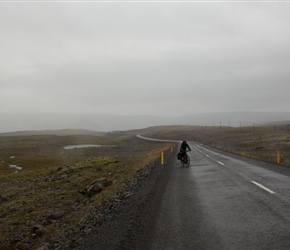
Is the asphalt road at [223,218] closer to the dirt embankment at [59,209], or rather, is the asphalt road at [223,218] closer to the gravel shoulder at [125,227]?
the gravel shoulder at [125,227]

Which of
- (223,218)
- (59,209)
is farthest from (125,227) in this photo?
(59,209)

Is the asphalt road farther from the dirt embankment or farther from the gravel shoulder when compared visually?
the dirt embankment

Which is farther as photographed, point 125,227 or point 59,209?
point 59,209

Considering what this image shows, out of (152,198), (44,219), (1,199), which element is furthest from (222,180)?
(1,199)

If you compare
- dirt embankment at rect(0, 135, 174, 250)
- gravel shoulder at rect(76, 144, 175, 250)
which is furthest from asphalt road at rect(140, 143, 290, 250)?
dirt embankment at rect(0, 135, 174, 250)

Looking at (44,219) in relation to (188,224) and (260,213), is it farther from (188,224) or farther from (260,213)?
(260,213)

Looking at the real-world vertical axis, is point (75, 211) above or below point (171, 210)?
below

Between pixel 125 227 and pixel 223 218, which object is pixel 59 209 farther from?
pixel 223 218

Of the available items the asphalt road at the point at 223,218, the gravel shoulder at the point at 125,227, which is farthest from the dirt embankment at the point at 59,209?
the asphalt road at the point at 223,218

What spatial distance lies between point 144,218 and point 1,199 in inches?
663

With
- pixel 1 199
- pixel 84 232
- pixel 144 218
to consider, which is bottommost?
pixel 1 199

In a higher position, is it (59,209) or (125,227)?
(125,227)

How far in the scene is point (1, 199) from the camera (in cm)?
2192

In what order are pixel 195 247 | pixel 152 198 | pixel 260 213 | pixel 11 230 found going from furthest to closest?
pixel 11 230
pixel 152 198
pixel 260 213
pixel 195 247
